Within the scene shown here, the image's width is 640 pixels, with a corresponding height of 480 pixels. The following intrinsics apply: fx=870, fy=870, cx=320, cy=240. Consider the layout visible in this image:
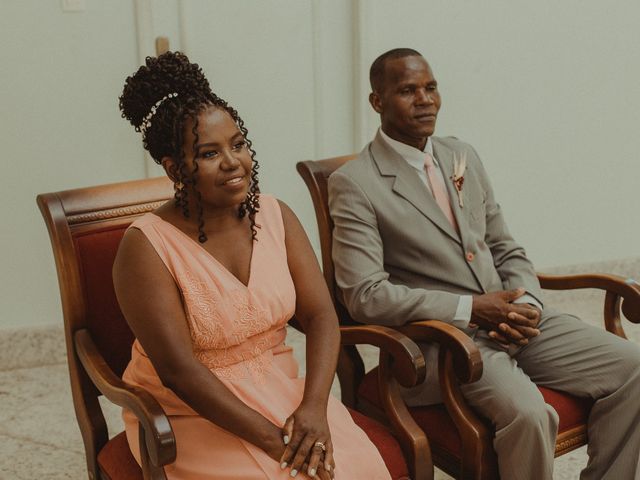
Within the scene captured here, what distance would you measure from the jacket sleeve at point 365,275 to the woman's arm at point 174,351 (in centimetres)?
59

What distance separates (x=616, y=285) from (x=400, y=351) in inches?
32.5

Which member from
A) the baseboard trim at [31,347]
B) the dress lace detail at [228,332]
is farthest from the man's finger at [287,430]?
the baseboard trim at [31,347]

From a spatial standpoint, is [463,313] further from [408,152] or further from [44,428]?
[44,428]

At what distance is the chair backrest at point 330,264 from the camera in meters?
2.51

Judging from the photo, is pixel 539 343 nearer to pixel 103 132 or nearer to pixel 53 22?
pixel 103 132

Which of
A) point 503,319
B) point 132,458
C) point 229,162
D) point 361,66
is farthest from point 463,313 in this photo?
point 361,66

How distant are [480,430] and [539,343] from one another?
0.45m

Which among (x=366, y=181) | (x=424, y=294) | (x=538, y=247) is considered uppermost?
(x=366, y=181)

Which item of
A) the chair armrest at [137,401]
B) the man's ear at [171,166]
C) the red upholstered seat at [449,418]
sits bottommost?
the red upholstered seat at [449,418]

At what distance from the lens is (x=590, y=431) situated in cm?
233

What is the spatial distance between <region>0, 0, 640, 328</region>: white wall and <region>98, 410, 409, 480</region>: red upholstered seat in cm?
190

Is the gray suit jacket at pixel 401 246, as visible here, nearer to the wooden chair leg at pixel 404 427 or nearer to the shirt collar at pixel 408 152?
the shirt collar at pixel 408 152

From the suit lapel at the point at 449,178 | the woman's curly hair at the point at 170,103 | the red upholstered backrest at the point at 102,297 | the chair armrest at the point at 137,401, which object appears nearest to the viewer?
the chair armrest at the point at 137,401

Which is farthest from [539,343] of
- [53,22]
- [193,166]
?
[53,22]
